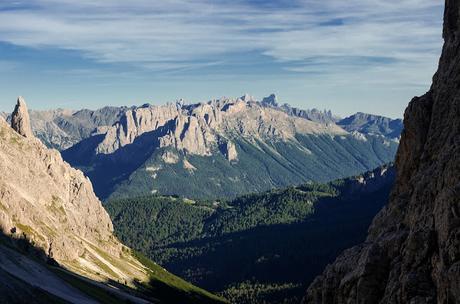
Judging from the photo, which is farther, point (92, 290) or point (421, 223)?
point (92, 290)

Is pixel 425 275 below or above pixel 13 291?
above

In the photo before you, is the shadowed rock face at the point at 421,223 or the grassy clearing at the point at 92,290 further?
the grassy clearing at the point at 92,290

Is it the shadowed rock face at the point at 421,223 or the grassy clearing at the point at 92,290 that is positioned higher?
the shadowed rock face at the point at 421,223

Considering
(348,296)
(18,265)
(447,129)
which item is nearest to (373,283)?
(348,296)

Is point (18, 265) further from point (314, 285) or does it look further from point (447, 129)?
point (447, 129)

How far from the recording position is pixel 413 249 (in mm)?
55469

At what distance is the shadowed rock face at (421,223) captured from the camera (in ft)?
161

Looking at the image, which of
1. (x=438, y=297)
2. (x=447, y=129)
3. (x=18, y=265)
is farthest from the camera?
(x=18, y=265)

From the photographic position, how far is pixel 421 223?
58.7 meters

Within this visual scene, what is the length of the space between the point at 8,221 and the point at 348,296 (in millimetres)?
156813

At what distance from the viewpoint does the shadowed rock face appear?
4916 cm

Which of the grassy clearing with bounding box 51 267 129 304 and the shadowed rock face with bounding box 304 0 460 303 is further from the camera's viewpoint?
the grassy clearing with bounding box 51 267 129 304

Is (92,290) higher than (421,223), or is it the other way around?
(421,223)

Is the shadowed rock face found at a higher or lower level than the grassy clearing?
higher
